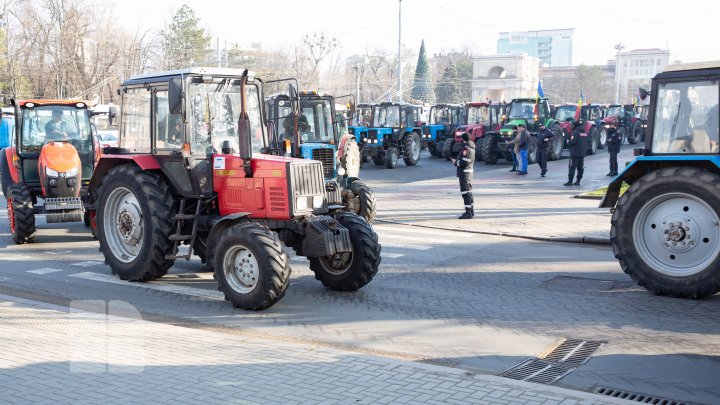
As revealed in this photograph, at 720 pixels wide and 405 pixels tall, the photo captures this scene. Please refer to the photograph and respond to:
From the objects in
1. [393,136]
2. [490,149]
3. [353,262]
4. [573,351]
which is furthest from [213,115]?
[393,136]

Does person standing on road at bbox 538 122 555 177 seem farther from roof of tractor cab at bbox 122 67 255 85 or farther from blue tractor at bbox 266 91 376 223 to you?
roof of tractor cab at bbox 122 67 255 85

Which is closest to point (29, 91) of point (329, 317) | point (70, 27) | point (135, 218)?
point (70, 27)

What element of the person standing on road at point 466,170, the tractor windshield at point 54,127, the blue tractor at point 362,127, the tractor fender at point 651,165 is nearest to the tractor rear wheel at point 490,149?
the blue tractor at point 362,127

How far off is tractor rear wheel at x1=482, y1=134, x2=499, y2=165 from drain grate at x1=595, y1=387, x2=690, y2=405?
25864mm

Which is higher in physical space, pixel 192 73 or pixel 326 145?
pixel 192 73

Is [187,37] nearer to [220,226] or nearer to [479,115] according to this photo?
[479,115]

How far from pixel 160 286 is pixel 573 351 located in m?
5.54

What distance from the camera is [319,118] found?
63.9ft

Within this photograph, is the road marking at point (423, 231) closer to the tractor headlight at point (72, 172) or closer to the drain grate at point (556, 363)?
the tractor headlight at point (72, 172)

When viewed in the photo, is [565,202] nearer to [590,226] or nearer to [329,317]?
[590,226]

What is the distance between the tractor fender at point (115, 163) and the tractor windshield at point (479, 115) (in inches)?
1035

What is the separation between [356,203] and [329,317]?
7435mm

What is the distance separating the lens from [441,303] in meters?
8.90

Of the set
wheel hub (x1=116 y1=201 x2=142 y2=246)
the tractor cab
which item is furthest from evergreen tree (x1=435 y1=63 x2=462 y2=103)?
wheel hub (x1=116 y1=201 x2=142 y2=246)
